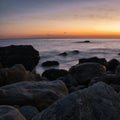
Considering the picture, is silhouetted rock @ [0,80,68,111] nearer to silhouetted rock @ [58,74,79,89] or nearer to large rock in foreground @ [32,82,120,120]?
large rock in foreground @ [32,82,120,120]

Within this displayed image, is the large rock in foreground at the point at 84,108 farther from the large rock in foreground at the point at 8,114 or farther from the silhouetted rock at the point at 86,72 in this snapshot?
the silhouetted rock at the point at 86,72

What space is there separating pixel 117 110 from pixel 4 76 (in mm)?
7499

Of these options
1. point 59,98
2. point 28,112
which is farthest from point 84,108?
point 59,98

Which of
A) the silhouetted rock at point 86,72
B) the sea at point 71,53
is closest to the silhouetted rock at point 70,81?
the silhouetted rock at point 86,72

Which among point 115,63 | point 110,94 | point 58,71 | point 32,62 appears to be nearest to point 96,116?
point 110,94

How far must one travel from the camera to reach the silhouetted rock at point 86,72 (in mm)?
14986

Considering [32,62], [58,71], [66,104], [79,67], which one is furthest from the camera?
[32,62]

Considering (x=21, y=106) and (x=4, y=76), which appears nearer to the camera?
(x=21, y=106)

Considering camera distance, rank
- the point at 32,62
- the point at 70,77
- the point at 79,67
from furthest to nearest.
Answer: the point at 32,62
the point at 79,67
the point at 70,77

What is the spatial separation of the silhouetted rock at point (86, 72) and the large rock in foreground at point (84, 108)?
1002 centimetres

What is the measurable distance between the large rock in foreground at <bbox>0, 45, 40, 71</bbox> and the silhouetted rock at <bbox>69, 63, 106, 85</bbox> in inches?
→ 365

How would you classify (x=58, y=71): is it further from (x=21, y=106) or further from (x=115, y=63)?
(x=21, y=106)

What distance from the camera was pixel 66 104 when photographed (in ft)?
14.9

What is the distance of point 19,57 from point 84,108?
2063cm
